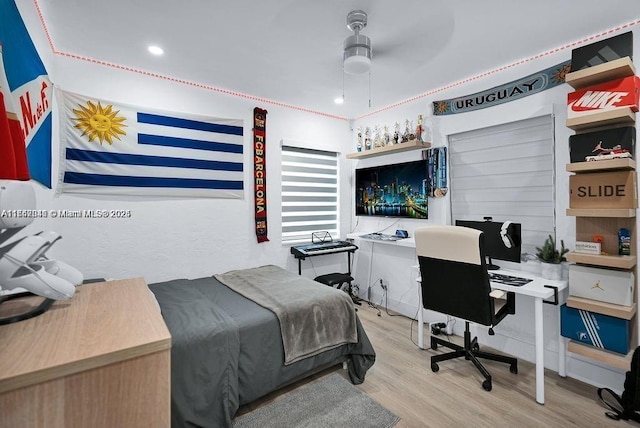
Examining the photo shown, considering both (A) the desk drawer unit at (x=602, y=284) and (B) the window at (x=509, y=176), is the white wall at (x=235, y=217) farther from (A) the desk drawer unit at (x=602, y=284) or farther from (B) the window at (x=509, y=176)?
(A) the desk drawer unit at (x=602, y=284)

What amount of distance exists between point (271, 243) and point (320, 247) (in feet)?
2.05

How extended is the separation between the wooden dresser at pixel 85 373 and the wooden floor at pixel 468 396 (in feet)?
4.74

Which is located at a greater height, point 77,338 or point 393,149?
point 393,149

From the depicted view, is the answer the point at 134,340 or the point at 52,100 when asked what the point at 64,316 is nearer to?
the point at 134,340

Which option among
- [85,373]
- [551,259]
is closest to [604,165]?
[551,259]

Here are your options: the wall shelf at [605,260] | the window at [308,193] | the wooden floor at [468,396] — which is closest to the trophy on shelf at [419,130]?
the window at [308,193]

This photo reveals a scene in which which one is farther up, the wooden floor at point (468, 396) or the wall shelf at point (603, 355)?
the wall shelf at point (603, 355)

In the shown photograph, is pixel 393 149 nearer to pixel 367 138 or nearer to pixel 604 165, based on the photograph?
pixel 367 138

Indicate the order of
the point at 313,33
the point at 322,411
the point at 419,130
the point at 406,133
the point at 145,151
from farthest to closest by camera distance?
1. the point at 406,133
2. the point at 419,130
3. the point at 145,151
4. the point at 313,33
5. the point at 322,411

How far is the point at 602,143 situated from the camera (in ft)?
6.96

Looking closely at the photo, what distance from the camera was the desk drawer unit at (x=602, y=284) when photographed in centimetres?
204

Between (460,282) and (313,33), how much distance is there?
216 centimetres

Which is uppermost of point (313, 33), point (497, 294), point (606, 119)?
point (313, 33)

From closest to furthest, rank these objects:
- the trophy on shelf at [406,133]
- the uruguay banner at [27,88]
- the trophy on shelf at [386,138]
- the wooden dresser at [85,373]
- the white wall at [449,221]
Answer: the wooden dresser at [85,373], the uruguay banner at [27,88], the white wall at [449,221], the trophy on shelf at [406,133], the trophy on shelf at [386,138]
